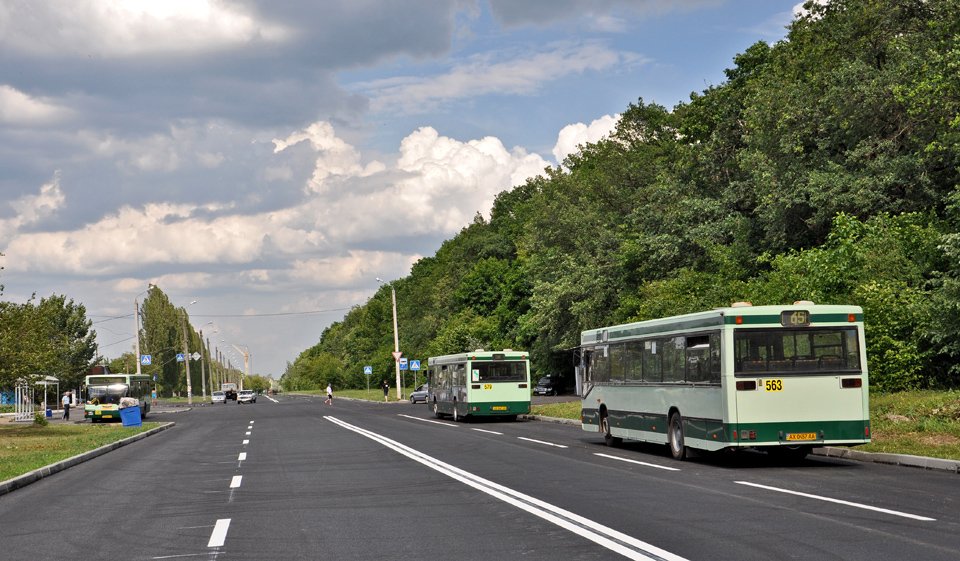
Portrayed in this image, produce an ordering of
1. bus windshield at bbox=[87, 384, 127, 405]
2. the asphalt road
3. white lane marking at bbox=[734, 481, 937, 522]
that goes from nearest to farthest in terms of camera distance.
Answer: the asphalt road → white lane marking at bbox=[734, 481, 937, 522] → bus windshield at bbox=[87, 384, 127, 405]

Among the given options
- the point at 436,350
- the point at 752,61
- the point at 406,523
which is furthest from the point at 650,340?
the point at 436,350

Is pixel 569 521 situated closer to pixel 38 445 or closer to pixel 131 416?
pixel 38 445

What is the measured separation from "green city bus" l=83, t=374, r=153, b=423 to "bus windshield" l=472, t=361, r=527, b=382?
75.4ft

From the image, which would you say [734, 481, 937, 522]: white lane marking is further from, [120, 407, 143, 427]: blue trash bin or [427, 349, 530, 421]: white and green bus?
[120, 407, 143, 427]: blue trash bin

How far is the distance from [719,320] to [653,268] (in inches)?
1441

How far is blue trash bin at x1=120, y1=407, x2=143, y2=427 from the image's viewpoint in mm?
44259

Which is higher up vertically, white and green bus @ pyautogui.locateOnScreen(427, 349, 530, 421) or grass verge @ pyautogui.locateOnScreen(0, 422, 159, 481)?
white and green bus @ pyautogui.locateOnScreen(427, 349, 530, 421)

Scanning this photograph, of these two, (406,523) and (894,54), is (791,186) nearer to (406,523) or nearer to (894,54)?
(894,54)

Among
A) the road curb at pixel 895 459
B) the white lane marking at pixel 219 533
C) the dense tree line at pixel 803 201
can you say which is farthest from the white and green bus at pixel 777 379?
the white lane marking at pixel 219 533

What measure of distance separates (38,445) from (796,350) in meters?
23.0

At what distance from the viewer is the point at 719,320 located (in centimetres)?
1895

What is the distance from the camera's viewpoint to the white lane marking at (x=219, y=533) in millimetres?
10656

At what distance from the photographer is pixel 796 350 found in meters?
18.8

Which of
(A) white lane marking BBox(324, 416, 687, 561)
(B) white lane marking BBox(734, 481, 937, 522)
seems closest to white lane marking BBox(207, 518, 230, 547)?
(A) white lane marking BBox(324, 416, 687, 561)
